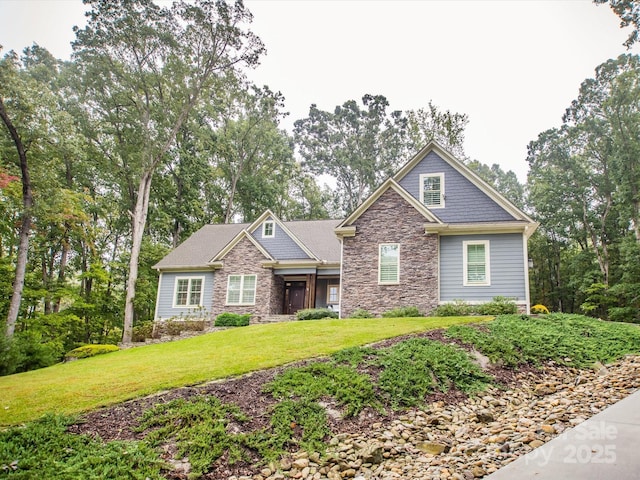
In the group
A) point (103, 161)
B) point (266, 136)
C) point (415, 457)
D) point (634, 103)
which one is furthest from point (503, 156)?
point (415, 457)

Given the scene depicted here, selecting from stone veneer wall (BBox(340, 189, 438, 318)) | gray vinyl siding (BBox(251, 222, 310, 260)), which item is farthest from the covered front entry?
stone veneer wall (BBox(340, 189, 438, 318))

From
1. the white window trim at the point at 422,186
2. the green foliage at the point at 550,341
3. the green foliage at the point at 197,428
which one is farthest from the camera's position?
the white window trim at the point at 422,186

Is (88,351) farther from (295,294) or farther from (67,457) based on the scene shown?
(67,457)

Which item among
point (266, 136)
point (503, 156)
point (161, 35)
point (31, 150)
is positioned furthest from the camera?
point (503, 156)

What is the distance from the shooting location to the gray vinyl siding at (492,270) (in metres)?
15.1

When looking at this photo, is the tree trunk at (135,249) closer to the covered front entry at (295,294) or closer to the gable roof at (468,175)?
the covered front entry at (295,294)

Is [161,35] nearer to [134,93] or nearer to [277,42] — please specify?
[134,93]

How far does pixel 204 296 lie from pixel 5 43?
1271cm

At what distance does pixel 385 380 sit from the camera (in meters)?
6.56

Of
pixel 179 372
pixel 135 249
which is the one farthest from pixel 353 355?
pixel 135 249

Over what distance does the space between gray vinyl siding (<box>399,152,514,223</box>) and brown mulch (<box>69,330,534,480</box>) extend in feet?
31.7

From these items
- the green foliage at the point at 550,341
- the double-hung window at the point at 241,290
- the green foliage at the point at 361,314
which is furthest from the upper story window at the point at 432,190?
the double-hung window at the point at 241,290

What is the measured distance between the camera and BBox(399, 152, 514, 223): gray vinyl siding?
1590 centimetres

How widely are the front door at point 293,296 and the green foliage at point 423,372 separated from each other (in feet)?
44.3
